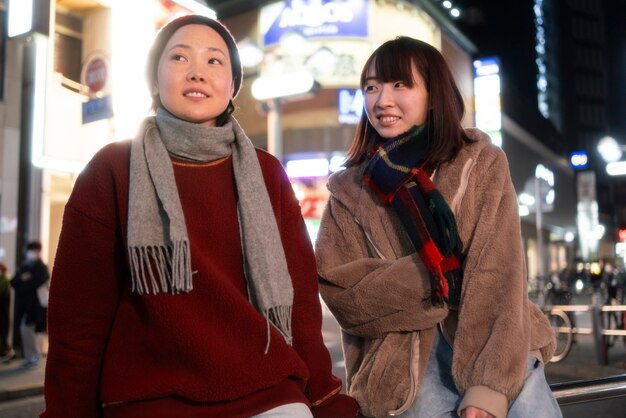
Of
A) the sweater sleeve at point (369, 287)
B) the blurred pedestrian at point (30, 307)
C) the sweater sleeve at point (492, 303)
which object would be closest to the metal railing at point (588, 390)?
the sweater sleeve at point (492, 303)

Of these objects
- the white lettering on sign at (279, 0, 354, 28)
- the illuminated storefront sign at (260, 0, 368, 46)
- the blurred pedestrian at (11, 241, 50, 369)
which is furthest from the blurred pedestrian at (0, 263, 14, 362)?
the white lettering on sign at (279, 0, 354, 28)

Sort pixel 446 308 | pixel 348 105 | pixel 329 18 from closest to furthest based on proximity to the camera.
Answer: pixel 446 308 < pixel 348 105 < pixel 329 18

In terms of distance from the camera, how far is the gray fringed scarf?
1490mm

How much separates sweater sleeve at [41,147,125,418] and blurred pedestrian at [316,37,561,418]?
2.28 feet

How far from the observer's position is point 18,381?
824 centimetres

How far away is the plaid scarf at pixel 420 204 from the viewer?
1805mm

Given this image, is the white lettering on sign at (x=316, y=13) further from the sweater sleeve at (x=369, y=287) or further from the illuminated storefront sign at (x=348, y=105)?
the sweater sleeve at (x=369, y=287)

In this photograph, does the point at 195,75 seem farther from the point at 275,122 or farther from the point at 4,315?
the point at 275,122

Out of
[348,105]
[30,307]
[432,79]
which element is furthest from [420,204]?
[348,105]

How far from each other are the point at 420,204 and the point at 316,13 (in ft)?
70.3

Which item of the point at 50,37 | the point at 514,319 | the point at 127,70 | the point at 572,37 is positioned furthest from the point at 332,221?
the point at 572,37

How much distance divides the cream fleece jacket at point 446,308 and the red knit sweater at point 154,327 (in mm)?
345

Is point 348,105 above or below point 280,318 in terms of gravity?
above

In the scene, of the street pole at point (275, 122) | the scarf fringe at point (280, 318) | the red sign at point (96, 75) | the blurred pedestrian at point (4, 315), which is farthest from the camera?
the street pole at point (275, 122)
